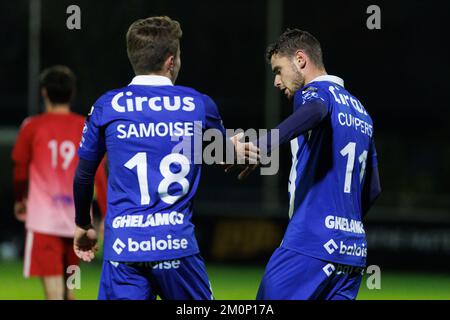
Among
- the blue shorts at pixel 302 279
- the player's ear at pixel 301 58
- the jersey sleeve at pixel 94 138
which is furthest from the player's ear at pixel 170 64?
the blue shorts at pixel 302 279

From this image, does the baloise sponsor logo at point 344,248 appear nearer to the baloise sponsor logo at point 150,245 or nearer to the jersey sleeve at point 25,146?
the baloise sponsor logo at point 150,245

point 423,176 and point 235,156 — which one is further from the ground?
point 235,156

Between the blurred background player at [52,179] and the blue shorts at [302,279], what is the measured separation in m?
2.84

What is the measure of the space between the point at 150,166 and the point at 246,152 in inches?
16.5

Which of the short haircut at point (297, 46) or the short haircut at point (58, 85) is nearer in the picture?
the short haircut at point (297, 46)

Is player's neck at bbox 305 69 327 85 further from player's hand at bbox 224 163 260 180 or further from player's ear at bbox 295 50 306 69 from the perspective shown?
player's hand at bbox 224 163 260 180

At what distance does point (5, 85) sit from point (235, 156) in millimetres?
12730

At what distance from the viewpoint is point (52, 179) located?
702 centimetres

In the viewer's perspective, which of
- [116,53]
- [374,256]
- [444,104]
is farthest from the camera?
[444,104]

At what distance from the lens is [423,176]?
14.1 meters

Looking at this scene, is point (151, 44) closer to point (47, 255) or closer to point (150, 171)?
point (150, 171)

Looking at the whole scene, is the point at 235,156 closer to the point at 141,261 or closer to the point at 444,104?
the point at 141,261

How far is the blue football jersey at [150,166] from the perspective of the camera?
13.5ft
